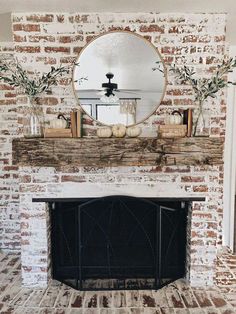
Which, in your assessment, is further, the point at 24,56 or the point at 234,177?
the point at 234,177

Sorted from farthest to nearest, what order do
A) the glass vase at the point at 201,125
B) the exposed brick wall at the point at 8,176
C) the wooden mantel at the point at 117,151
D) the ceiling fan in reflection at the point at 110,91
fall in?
the exposed brick wall at the point at 8,176
the ceiling fan in reflection at the point at 110,91
the glass vase at the point at 201,125
the wooden mantel at the point at 117,151

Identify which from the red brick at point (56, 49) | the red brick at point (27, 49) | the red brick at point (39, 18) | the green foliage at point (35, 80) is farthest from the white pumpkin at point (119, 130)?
the red brick at point (39, 18)

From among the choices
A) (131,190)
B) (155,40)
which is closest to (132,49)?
(155,40)

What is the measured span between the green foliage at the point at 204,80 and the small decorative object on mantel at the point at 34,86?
0.84 meters

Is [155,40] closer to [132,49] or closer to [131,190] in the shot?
[132,49]

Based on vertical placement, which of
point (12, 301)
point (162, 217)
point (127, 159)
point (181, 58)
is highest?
point (181, 58)

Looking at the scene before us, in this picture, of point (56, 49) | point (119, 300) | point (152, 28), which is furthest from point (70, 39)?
point (119, 300)

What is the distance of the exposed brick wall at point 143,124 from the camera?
2297mm

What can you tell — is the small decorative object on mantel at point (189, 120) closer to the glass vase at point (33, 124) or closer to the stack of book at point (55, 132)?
the stack of book at point (55, 132)

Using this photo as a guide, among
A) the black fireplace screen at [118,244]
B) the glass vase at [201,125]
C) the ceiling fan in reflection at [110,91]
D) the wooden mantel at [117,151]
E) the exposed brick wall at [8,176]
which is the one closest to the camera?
the wooden mantel at [117,151]

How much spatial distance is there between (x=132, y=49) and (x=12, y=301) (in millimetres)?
2134

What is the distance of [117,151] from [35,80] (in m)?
0.87

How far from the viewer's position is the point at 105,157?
2.15 m

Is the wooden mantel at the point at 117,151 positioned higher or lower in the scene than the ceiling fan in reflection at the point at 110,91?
lower
